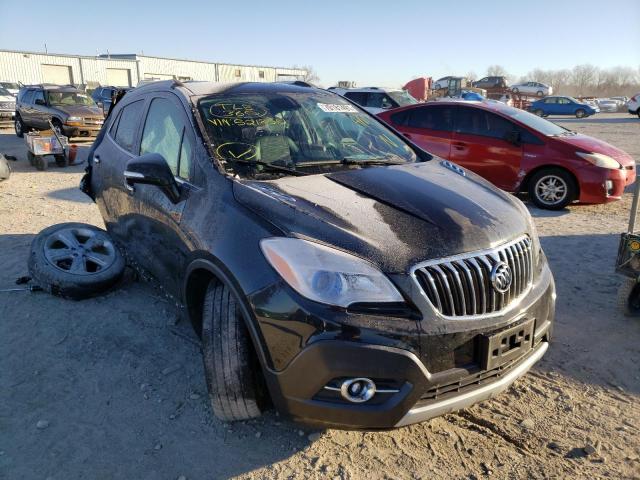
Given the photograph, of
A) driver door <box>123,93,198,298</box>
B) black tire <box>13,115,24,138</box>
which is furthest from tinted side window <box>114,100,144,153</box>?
black tire <box>13,115,24,138</box>

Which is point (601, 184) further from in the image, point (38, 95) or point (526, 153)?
point (38, 95)

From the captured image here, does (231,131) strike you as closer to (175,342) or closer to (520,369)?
(175,342)

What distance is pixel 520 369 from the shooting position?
2.37 meters

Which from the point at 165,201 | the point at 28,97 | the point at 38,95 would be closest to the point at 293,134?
the point at 165,201

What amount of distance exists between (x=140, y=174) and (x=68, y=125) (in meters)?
13.9

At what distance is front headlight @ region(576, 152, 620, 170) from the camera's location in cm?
700

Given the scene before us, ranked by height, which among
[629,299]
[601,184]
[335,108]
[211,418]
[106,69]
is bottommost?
[211,418]

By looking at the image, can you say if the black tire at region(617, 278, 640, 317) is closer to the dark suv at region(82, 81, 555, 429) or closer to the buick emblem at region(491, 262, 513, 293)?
the dark suv at region(82, 81, 555, 429)

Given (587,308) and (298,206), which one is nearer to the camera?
(298,206)

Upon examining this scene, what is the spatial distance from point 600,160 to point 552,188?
2.38ft

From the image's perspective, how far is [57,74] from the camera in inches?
1802

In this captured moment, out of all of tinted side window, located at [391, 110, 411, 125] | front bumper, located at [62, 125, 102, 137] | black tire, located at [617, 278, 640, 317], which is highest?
tinted side window, located at [391, 110, 411, 125]

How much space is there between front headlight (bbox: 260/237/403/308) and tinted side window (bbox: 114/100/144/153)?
2.29 meters

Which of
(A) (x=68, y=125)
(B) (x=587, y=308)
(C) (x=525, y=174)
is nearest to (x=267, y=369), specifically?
(B) (x=587, y=308)
